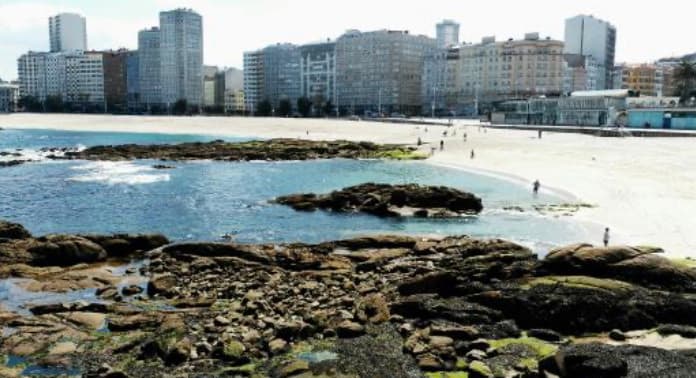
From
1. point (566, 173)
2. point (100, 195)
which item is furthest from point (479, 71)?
point (100, 195)

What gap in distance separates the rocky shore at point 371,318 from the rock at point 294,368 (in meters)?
0.03

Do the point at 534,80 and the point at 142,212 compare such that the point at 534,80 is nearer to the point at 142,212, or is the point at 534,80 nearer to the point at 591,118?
the point at 591,118

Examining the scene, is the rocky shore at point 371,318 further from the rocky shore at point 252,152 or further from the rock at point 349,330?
the rocky shore at point 252,152

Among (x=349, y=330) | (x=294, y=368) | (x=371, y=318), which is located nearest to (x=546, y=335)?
(x=371, y=318)

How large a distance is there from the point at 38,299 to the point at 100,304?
10.2 feet

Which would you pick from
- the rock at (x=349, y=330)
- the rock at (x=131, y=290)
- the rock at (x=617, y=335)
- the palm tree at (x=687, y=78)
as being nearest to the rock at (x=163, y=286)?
the rock at (x=131, y=290)

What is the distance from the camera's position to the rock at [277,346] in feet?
62.7

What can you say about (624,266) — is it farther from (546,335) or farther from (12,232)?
(12,232)

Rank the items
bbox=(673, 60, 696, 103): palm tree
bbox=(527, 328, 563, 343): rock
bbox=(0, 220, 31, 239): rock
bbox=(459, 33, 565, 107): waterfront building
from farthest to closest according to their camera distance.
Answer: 1. bbox=(459, 33, 565, 107): waterfront building
2. bbox=(673, 60, 696, 103): palm tree
3. bbox=(0, 220, 31, 239): rock
4. bbox=(527, 328, 563, 343): rock

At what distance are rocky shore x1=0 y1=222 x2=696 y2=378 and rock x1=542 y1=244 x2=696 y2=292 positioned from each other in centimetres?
5

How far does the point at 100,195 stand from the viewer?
53.2 meters

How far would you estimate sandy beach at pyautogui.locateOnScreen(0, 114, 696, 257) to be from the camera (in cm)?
3519

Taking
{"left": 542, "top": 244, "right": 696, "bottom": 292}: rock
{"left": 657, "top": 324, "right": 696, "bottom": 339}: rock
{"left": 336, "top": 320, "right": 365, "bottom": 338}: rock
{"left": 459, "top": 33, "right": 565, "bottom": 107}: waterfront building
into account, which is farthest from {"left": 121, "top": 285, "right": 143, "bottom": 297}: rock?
{"left": 459, "top": 33, "right": 565, "bottom": 107}: waterfront building

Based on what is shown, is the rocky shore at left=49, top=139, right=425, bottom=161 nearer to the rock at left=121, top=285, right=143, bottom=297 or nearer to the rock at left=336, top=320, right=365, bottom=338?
the rock at left=121, top=285, right=143, bottom=297
